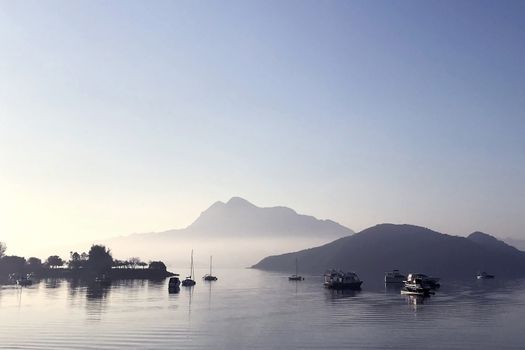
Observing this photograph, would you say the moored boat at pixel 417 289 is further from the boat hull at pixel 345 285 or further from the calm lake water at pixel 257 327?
the calm lake water at pixel 257 327

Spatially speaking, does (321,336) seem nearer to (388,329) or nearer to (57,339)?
(388,329)

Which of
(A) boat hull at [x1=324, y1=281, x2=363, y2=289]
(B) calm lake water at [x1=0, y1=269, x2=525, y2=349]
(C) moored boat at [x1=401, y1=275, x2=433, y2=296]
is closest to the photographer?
(B) calm lake water at [x1=0, y1=269, x2=525, y2=349]

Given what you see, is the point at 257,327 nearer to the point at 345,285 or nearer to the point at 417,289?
the point at 417,289

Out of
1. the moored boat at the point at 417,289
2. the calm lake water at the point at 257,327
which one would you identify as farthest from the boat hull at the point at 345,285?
the calm lake water at the point at 257,327

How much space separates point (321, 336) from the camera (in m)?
69.3

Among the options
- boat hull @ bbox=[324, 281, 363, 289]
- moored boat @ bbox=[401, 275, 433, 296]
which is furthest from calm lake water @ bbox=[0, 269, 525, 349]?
boat hull @ bbox=[324, 281, 363, 289]

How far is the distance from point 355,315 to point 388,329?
21110mm

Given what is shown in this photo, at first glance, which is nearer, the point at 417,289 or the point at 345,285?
the point at 417,289

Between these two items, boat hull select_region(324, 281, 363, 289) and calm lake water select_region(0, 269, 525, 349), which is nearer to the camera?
calm lake water select_region(0, 269, 525, 349)

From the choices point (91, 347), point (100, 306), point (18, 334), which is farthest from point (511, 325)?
point (100, 306)

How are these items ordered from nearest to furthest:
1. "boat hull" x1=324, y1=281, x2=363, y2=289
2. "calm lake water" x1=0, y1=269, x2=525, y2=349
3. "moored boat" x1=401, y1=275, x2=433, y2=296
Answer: "calm lake water" x1=0, y1=269, x2=525, y2=349 < "moored boat" x1=401, y1=275, x2=433, y2=296 < "boat hull" x1=324, y1=281, x2=363, y2=289

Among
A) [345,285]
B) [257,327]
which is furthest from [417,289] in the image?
[257,327]

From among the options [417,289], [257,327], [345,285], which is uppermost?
[417,289]

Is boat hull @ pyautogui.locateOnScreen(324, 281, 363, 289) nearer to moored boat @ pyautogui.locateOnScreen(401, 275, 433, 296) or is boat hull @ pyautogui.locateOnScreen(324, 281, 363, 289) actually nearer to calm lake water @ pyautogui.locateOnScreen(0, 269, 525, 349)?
moored boat @ pyautogui.locateOnScreen(401, 275, 433, 296)
